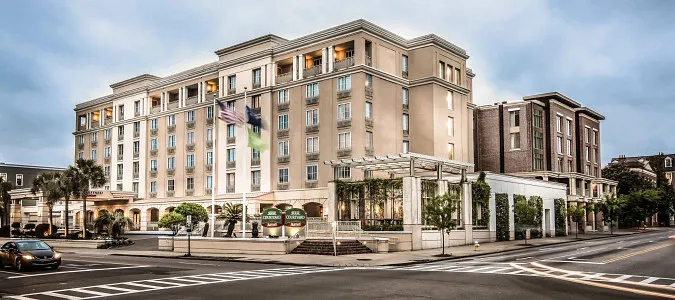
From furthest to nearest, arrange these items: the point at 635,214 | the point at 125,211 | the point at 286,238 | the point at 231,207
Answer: the point at 635,214
the point at 125,211
the point at 231,207
the point at 286,238

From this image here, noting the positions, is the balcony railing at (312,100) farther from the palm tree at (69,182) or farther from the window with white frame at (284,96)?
the palm tree at (69,182)

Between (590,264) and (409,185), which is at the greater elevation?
(409,185)

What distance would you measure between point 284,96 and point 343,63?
8895 millimetres

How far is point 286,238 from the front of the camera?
40.4 meters

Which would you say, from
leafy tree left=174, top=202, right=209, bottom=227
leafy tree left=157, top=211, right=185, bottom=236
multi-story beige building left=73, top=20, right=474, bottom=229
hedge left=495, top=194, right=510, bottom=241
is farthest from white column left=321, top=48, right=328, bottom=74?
hedge left=495, top=194, right=510, bottom=241

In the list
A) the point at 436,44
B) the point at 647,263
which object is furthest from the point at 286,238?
the point at 436,44

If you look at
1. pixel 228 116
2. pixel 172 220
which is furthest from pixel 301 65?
pixel 228 116

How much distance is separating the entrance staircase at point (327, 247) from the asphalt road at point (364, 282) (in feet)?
28.0

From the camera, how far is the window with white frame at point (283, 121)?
220 ft

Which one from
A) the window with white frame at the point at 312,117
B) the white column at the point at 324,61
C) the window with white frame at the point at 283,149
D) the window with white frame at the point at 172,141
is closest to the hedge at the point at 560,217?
the window with white frame at the point at 312,117

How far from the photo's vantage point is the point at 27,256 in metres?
28.6

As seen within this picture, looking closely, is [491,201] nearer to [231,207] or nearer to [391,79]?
[391,79]

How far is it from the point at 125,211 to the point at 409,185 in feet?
173

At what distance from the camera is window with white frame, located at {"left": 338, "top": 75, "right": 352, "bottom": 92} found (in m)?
61.1
